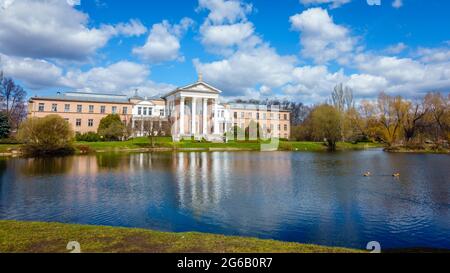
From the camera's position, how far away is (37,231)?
705 cm

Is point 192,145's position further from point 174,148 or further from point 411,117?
point 411,117

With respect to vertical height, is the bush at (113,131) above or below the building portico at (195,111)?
below

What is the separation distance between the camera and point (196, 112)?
2761 inches

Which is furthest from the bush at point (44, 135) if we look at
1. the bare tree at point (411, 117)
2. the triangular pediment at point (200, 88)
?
the bare tree at point (411, 117)

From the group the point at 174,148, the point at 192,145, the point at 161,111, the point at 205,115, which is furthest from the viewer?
the point at 161,111

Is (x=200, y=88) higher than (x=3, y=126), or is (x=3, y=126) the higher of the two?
(x=200, y=88)

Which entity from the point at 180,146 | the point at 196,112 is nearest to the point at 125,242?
the point at 180,146

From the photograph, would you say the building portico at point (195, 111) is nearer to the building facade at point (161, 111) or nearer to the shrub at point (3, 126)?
the building facade at point (161, 111)

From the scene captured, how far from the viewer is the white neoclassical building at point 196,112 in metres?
63.4

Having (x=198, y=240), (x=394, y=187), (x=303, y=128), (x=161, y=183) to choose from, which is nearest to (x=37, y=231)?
(x=198, y=240)

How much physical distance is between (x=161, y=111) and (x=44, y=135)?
3740 cm

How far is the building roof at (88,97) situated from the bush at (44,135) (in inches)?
1175

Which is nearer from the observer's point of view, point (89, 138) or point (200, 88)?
point (89, 138)
